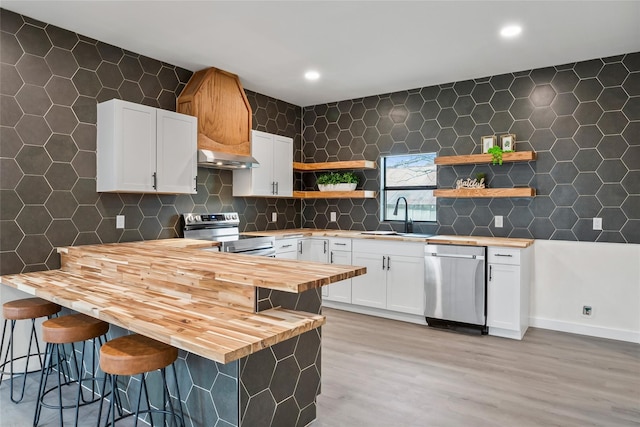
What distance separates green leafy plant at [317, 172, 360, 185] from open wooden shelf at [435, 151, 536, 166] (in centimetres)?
115

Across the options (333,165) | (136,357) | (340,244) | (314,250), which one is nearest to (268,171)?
(333,165)

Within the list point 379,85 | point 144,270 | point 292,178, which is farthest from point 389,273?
point 144,270

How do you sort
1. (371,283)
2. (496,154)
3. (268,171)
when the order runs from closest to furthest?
1. (496,154)
2. (371,283)
3. (268,171)

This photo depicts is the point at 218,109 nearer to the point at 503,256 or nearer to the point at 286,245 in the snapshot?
the point at 286,245

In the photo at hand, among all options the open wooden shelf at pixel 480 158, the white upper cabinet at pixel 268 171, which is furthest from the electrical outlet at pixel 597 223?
the white upper cabinet at pixel 268 171

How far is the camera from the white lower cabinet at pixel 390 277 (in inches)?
169

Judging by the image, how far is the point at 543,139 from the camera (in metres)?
4.14

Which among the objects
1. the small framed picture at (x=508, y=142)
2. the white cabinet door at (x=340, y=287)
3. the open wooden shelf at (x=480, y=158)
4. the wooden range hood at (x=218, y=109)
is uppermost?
the wooden range hood at (x=218, y=109)

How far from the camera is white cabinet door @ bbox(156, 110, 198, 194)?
3.65m

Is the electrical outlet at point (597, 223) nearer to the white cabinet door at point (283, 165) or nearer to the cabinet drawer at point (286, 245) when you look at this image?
the cabinet drawer at point (286, 245)

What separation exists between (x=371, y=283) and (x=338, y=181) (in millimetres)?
1468

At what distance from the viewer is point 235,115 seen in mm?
4473

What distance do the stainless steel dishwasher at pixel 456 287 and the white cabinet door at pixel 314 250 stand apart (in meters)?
1.28

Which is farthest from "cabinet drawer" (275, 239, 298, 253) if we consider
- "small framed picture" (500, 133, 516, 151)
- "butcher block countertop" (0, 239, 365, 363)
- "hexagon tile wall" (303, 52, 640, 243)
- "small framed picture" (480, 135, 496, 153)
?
"small framed picture" (500, 133, 516, 151)
